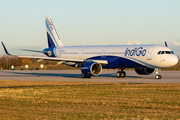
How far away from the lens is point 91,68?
3669cm

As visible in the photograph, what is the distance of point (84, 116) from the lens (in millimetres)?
11641

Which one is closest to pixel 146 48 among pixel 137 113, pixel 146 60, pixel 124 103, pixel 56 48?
pixel 146 60

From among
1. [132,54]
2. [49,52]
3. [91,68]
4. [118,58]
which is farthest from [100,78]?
[49,52]

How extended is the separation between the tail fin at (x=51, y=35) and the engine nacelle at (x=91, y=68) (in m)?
10.9

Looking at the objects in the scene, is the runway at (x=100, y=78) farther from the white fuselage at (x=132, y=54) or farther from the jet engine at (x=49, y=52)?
the jet engine at (x=49, y=52)

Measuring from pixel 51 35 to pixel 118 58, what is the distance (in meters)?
14.7

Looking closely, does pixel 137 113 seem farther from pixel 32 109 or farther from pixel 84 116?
pixel 32 109

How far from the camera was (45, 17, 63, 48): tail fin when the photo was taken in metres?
47.4

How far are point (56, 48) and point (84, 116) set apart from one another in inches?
1399

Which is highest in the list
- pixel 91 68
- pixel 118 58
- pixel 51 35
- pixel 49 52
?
pixel 51 35

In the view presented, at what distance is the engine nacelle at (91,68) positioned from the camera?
36.8 m

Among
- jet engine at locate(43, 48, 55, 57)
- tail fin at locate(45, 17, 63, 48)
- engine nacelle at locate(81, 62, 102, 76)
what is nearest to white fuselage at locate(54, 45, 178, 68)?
engine nacelle at locate(81, 62, 102, 76)

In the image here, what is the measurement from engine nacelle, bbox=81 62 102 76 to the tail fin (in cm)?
1088

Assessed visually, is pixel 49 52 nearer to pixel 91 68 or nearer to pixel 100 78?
pixel 100 78
